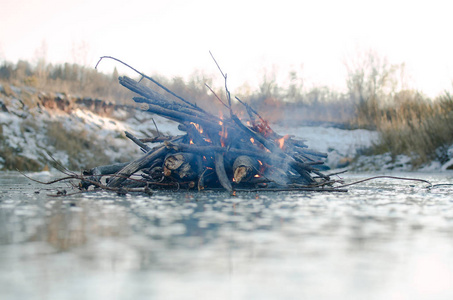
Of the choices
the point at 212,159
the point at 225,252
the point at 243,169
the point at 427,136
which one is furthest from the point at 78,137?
the point at 225,252

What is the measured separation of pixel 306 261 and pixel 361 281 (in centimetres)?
30

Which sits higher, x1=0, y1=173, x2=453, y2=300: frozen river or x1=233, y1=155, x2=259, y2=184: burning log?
x1=233, y1=155, x2=259, y2=184: burning log

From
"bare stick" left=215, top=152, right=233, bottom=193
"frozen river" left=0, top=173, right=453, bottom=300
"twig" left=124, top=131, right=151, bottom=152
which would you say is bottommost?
"frozen river" left=0, top=173, right=453, bottom=300

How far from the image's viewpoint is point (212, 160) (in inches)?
207

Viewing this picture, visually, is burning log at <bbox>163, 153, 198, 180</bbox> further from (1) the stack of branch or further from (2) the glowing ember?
(2) the glowing ember

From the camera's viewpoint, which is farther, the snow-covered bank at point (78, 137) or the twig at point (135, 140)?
the snow-covered bank at point (78, 137)

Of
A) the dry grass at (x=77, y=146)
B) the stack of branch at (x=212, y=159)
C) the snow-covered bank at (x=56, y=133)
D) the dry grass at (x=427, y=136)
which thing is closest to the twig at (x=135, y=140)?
the stack of branch at (x=212, y=159)

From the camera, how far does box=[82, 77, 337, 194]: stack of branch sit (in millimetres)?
4969

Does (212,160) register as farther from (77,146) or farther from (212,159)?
(77,146)

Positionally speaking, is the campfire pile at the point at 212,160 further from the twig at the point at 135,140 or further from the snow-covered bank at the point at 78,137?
the snow-covered bank at the point at 78,137

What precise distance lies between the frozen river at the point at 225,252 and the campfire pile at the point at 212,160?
150cm

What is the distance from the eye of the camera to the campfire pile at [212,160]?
4.97m

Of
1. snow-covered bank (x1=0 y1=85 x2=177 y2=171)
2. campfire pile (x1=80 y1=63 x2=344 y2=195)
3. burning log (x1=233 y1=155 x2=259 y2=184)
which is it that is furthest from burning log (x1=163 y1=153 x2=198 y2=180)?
snow-covered bank (x1=0 y1=85 x2=177 y2=171)

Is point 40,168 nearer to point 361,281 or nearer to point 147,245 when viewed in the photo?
point 147,245
